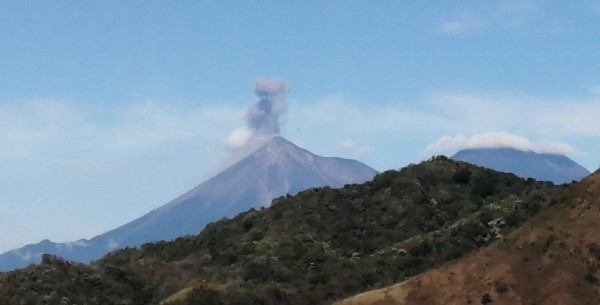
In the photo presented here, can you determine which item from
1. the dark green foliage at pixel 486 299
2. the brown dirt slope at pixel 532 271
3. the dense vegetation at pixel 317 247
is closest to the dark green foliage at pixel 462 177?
the dense vegetation at pixel 317 247

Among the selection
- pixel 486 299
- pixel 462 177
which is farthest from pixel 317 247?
pixel 486 299

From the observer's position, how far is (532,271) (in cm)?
5884

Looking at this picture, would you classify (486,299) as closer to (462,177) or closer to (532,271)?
(532,271)

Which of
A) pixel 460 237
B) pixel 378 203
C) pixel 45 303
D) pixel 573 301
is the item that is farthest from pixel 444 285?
pixel 378 203

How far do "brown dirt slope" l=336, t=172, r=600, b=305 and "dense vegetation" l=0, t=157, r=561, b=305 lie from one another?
16.4ft

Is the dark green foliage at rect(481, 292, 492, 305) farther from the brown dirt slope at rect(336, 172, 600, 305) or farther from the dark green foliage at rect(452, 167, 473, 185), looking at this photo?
the dark green foliage at rect(452, 167, 473, 185)

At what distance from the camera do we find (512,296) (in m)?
56.7

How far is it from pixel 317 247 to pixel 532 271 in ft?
189

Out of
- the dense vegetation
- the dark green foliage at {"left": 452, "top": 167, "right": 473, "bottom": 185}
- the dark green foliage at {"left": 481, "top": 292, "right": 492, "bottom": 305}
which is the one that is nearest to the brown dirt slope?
the dark green foliage at {"left": 481, "top": 292, "right": 492, "bottom": 305}

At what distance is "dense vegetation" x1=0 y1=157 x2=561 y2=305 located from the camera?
94.8m

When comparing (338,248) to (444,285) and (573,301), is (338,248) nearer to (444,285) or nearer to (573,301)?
(444,285)

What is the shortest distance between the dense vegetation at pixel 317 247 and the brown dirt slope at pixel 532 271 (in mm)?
4988

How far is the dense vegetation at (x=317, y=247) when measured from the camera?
311 ft

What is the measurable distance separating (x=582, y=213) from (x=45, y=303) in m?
61.0
